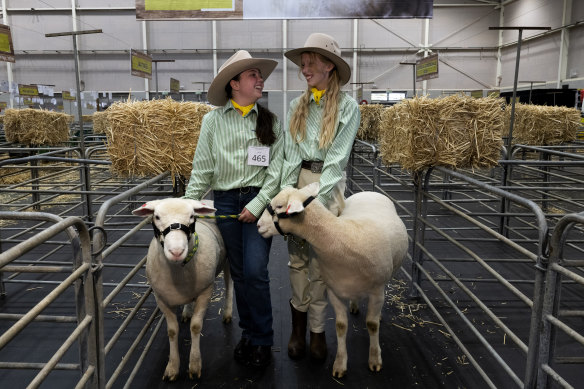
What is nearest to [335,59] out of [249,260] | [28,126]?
[249,260]

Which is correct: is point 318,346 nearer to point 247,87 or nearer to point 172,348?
point 172,348

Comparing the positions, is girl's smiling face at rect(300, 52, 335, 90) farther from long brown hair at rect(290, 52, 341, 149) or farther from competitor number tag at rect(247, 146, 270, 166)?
competitor number tag at rect(247, 146, 270, 166)

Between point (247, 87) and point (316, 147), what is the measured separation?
0.60 m

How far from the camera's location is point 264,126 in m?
2.84

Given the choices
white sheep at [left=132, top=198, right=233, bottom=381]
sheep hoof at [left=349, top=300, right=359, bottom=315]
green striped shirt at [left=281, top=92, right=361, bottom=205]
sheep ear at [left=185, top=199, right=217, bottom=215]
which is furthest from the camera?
sheep hoof at [left=349, top=300, right=359, bottom=315]

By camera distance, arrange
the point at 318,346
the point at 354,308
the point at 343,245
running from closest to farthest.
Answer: the point at 343,245 < the point at 318,346 < the point at 354,308

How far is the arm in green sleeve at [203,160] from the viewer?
289cm

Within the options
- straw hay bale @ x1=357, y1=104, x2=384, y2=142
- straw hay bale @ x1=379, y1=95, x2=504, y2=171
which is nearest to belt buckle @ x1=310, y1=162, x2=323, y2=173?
straw hay bale @ x1=379, y1=95, x2=504, y2=171

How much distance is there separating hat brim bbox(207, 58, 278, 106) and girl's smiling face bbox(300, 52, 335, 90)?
0.26 metres

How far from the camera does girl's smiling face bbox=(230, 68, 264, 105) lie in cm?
284

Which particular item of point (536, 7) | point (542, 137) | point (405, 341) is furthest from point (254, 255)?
point (536, 7)

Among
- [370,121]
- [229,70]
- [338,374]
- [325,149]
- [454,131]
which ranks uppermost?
[229,70]

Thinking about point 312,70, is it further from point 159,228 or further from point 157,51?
point 157,51

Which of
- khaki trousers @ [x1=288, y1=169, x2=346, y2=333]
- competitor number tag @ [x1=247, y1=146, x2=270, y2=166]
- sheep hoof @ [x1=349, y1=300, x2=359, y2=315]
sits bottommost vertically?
sheep hoof @ [x1=349, y1=300, x2=359, y2=315]
